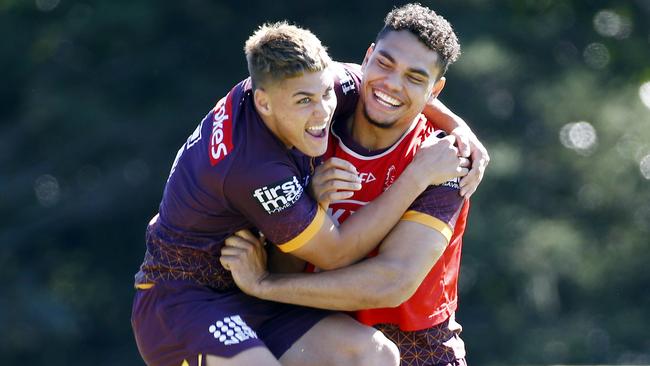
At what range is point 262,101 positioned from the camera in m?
5.66

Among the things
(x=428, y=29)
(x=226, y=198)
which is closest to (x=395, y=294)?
(x=226, y=198)

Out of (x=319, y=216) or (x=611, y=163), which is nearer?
(x=319, y=216)

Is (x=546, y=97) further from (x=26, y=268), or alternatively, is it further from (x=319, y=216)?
(x=319, y=216)

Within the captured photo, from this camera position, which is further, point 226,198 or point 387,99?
point 387,99

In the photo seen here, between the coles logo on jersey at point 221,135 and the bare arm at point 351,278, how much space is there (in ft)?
1.25

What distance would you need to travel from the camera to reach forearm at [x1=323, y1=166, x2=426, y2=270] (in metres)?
5.75

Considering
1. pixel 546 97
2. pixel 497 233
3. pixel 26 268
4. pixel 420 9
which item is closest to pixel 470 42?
pixel 546 97

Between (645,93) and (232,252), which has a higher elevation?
(232,252)

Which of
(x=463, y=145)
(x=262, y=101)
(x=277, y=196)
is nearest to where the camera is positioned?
(x=277, y=196)

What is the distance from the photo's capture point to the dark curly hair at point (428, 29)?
613cm

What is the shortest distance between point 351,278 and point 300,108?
0.70 m

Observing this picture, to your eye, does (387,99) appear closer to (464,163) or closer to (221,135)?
(464,163)

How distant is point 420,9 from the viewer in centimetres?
627

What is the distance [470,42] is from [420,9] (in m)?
9.79
